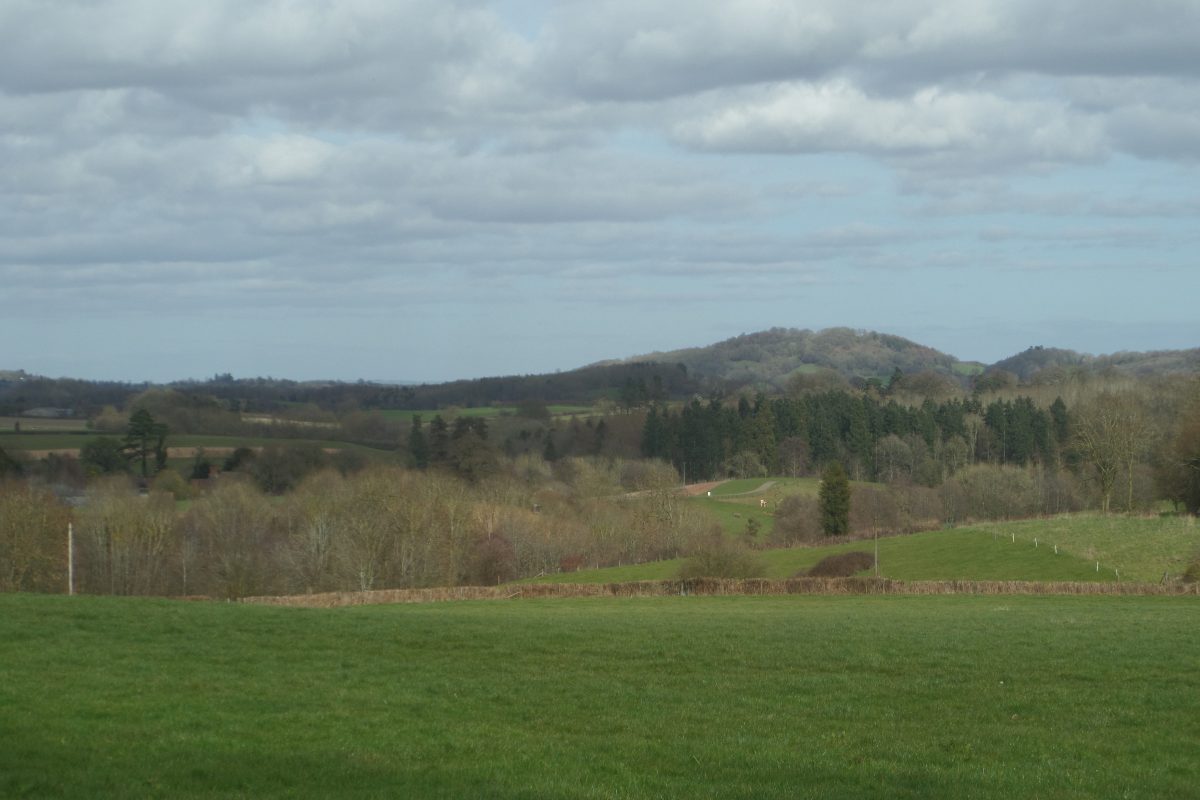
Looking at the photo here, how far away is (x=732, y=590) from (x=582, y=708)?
105 ft

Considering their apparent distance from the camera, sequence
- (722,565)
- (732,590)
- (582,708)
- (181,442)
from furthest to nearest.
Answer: (181,442)
(722,565)
(732,590)
(582,708)

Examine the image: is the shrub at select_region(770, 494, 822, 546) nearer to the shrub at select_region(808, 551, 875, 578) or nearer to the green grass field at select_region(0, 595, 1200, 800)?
the shrub at select_region(808, 551, 875, 578)

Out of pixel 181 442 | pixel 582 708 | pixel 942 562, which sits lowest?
pixel 942 562

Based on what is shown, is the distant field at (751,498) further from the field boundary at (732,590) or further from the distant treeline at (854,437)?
the field boundary at (732,590)

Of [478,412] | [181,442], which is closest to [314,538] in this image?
[181,442]

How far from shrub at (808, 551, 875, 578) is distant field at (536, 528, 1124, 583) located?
2.94 ft

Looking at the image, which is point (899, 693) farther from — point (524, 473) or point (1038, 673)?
point (524, 473)

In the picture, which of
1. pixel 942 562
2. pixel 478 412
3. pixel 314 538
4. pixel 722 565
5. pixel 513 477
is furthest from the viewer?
pixel 478 412

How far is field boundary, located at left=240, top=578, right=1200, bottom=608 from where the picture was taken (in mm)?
44125

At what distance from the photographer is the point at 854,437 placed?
456ft

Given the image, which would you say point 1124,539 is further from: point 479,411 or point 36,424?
point 479,411

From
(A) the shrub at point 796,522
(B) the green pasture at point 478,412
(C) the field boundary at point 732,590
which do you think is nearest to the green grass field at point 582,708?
(C) the field boundary at point 732,590

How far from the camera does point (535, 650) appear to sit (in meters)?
22.7

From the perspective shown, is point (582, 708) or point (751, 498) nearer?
point (582, 708)
